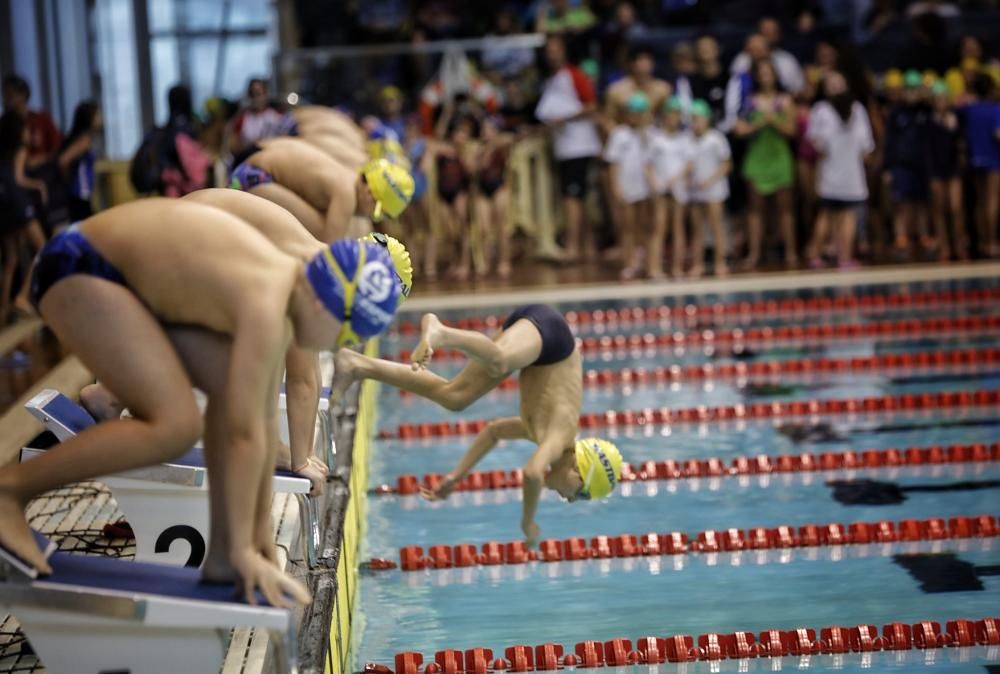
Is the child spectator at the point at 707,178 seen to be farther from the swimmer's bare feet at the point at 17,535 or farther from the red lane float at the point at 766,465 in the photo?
the swimmer's bare feet at the point at 17,535

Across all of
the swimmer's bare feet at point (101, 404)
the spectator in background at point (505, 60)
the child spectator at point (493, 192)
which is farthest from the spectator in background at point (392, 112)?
the swimmer's bare feet at point (101, 404)

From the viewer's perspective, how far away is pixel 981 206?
1173 centimetres

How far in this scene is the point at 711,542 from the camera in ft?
18.3

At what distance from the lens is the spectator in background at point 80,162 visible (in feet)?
32.1

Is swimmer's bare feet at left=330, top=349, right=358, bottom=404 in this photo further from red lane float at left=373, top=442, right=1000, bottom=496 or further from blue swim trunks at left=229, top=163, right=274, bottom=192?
red lane float at left=373, top=442, right=1000, bottom=496

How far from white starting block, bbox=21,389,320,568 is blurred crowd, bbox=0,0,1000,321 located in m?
6.08

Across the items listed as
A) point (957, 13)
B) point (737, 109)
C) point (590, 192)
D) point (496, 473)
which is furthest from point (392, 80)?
point (496, 473)

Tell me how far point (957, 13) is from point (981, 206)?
99.1 inches

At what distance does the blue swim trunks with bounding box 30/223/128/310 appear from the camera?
3020 mm

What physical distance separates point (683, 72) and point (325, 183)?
674cm

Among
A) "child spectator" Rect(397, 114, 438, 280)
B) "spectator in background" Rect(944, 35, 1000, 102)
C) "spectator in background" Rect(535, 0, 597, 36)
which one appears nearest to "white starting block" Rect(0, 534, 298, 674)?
"child spectator" Rect(397, 114, 438, 280)

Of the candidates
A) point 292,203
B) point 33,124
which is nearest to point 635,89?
point 33,124

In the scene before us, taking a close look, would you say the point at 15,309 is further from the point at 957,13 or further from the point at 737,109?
the point at 957,13

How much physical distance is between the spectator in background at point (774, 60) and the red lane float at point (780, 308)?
229 cm
